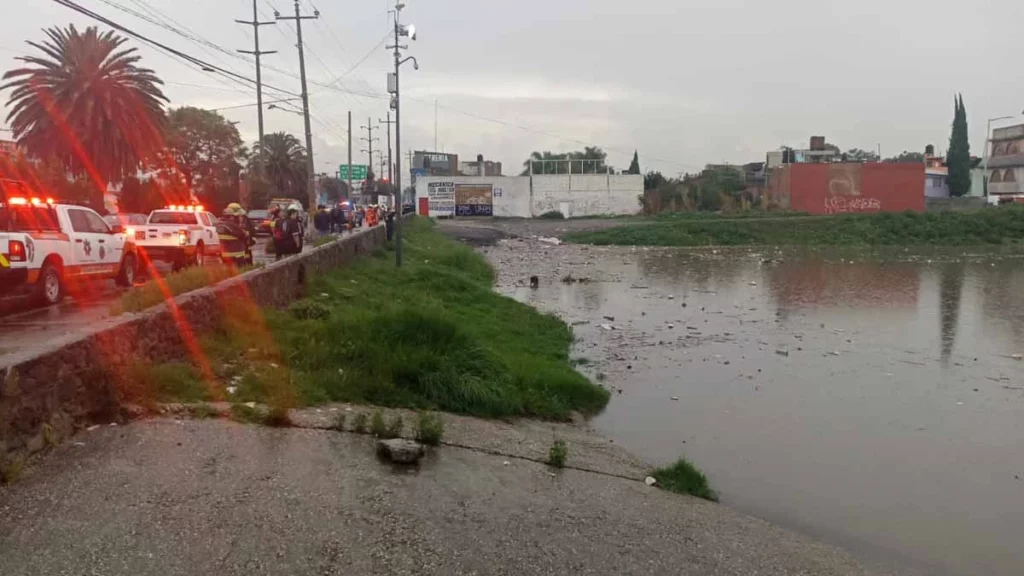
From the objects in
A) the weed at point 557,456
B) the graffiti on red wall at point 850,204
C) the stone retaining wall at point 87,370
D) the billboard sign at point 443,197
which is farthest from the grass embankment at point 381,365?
the billboard sign at point 443,197

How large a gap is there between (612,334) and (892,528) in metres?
11.2

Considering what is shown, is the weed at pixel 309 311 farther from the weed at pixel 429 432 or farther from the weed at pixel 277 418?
the weed at pixel 277 418

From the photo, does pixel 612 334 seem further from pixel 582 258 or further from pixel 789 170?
pixel 789 170

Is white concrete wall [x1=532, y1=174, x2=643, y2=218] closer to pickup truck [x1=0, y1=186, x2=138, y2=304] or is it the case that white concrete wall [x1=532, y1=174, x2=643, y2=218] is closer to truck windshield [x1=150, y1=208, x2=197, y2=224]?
truck windshield [x1=150, y1=208, x2=197, y2=224]

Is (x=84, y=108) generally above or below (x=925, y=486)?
above

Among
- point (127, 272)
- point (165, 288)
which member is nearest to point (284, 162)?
point (127, 272)

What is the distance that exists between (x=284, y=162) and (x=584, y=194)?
92.6ft

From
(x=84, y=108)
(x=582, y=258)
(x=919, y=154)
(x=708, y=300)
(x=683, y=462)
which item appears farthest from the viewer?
(x=919, y=154)

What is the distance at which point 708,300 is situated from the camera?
25.8 metres

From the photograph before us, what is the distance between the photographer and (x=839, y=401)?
41.2ft

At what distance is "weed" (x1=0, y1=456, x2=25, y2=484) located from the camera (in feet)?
16.8

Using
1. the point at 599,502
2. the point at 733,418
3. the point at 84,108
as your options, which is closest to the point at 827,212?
the point at 84,108

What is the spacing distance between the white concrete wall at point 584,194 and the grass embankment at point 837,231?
16.9 meters

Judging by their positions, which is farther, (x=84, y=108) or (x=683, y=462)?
(x=84, y=108)
